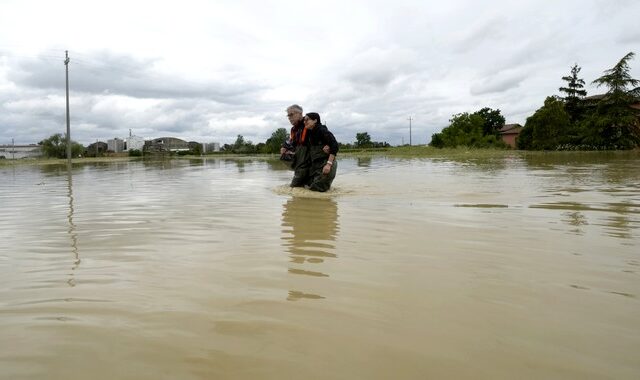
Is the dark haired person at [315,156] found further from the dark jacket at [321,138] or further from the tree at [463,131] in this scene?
the tree at [463,131]

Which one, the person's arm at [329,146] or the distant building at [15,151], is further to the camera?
the distant building at [15,151]

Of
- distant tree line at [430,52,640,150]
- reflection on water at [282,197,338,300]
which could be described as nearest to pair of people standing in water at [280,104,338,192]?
reflection on water at [282,197,338,300]

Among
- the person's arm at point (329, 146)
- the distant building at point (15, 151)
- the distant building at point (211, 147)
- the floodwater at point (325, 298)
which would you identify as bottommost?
the floodwater at point (325, 298)

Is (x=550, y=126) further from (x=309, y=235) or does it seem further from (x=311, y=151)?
(x=309, y=235)

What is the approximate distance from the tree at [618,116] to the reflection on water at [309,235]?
46401 millimetres

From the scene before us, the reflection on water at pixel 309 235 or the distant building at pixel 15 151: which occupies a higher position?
the distant building at pixel 15 151

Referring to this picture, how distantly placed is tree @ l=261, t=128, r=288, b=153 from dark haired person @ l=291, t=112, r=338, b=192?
52643 mm

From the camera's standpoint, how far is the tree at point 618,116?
4206 centimetres

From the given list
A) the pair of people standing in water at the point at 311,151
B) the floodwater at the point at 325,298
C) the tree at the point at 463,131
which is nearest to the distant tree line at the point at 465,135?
the tree at the point at 463,131

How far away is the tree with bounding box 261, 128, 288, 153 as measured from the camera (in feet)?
202

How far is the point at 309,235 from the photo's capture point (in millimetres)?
3891

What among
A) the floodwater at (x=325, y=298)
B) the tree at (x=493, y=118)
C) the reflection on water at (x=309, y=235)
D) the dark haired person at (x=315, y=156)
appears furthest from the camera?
the tree at (x=493, y=118)

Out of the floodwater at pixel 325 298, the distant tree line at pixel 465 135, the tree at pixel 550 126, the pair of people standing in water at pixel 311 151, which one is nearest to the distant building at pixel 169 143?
the distant tree line at pixel 465 135

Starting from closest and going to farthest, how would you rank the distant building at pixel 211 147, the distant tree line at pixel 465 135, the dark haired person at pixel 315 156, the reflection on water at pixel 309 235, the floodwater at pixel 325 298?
the floodwater at pixel 325 298
the reflection on water at pixel 309 235
the dark haired person at pixel 315 156
the distant tree line at pixel 465 135
the distant building at pixel 211 147
